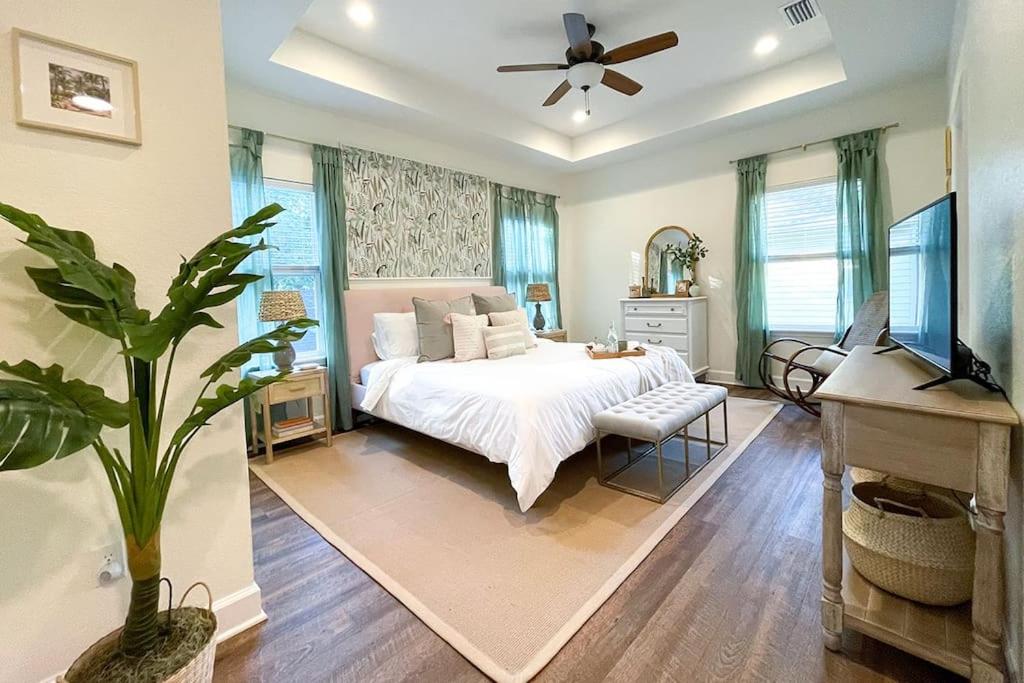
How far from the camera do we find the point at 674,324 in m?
4.87

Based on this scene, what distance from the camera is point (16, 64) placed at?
3.75 ft

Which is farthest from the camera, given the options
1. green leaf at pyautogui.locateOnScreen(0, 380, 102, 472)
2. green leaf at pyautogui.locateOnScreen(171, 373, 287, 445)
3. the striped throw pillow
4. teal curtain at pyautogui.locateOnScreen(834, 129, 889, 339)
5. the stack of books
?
teal curtain at pyautogui.locateOnScreen(834, 129, 889, 339)

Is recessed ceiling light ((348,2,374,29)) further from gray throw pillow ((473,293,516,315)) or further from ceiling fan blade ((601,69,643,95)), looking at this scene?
gray throw pillow ((473,293,516,315))

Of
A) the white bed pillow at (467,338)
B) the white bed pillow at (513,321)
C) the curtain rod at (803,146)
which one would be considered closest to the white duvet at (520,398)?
the white bed pillow at (467,338)

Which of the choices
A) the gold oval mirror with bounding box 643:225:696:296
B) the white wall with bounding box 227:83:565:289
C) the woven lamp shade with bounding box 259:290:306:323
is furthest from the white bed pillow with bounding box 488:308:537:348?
the gold oval mirror with bounding box 643:225:696:296

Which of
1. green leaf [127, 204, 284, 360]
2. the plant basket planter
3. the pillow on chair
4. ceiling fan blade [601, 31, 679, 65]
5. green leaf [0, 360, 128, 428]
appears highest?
ceiling fan blade [601, 31, 679, 65]

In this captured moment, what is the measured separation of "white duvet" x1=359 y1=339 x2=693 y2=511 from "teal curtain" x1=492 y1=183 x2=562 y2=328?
213 cm

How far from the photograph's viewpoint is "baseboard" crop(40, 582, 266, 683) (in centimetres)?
147

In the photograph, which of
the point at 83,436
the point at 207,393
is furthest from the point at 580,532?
the point at 83,436

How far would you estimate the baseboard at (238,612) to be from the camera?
1.47m

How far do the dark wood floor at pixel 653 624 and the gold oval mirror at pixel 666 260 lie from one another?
354 cm

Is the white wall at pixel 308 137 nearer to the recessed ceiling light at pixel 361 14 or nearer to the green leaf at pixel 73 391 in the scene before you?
the recessed ceiling light at pixel 361 14

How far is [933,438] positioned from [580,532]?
139 centimetres

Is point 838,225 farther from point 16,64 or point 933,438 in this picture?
point 16,64
